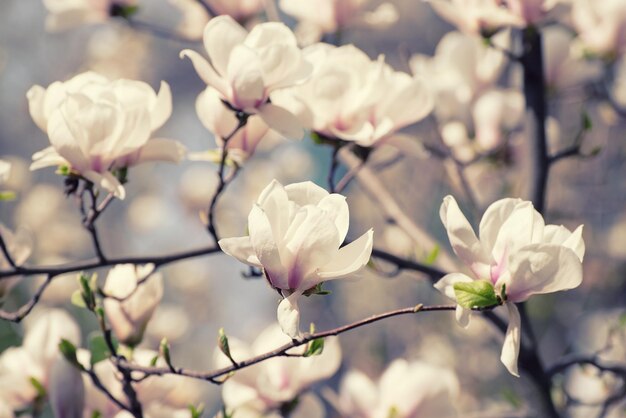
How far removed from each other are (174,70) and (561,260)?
225 inches

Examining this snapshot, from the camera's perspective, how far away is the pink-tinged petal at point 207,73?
2.23ft

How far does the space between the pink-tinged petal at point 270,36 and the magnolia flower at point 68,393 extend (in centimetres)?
35

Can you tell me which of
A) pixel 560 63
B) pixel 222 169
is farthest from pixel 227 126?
pixel 560 63

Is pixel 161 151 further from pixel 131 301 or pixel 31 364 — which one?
pixel 31 364

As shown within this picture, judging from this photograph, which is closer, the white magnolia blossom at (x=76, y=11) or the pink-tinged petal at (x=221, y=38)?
the pink-tinged petal at (x=221, y=38)

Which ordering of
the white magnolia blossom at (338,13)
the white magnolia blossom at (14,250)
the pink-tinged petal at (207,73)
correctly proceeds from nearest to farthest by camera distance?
1. the pink-tinged petal at (207,73)
2. the white magnolia blossom at (14,250)
3. the white magnolia blossom at (338,13)

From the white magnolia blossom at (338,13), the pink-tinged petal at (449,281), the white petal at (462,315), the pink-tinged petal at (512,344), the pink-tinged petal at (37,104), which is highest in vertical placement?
the pink-tinged petal at (37,104)

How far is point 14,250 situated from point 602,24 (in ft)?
2.91

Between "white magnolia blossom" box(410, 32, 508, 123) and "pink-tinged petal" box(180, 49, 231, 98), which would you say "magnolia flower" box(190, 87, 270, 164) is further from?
"white magnolia blossom" box(410, 32, 508, 123)

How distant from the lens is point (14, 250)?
0.80m

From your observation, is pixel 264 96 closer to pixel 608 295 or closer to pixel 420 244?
pixel 420 244

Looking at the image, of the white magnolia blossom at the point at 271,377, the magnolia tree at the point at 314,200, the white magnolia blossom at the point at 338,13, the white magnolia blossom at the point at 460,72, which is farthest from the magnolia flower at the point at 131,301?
the white magnolia blossom at the point at 460,72

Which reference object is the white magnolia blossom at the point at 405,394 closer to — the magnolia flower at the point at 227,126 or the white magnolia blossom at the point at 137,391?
the white magnolia blossom at the point at 137,391

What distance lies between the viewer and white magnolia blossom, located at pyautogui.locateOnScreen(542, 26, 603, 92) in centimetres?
120
